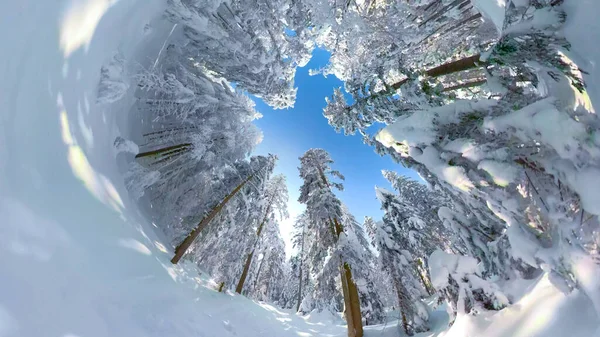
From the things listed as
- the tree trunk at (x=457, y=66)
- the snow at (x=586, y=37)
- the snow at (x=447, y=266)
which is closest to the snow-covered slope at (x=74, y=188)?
the snow at (x=447, y=266)

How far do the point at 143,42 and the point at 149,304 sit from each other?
7686 millimetres

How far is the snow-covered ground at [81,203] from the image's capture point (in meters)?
3.47

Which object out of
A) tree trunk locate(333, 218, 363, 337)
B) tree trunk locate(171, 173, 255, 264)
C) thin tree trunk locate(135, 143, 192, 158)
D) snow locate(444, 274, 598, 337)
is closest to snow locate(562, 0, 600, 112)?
snow locate(444, 274, 598, 337)

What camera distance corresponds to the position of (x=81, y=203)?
5605 mm

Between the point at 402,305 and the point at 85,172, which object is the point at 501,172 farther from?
the point at 85,172

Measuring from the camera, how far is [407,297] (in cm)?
815

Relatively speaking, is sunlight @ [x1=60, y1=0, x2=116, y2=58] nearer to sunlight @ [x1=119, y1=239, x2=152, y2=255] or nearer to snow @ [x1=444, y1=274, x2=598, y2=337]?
sunlight @ [x1=119, y1=239, x2=152, y2=255]

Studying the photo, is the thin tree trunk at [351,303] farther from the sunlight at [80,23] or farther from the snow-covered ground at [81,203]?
the sunlight at [80,23]

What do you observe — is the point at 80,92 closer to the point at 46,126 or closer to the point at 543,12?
the point at 46,126

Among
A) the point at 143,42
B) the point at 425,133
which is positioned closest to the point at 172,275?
the point at 143,42

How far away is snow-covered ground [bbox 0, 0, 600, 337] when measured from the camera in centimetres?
347

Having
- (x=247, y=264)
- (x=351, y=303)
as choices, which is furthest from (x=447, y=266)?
(x=247, y=264)

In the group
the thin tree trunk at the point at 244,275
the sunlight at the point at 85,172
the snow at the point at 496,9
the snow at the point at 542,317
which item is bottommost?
the snow at the point at 542,317

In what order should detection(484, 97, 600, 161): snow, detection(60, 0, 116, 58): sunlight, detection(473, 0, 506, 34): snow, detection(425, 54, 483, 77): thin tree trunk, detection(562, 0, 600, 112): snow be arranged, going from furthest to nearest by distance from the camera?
detection(425, 54, 483, 77): thin tree trunk → detection(60, 0, 116, 58): sunlight → detection(473, 0, 506, 34): snow → detection(562, 0, 600, 112): snow → detection(484, 97, 600, 161): snow
